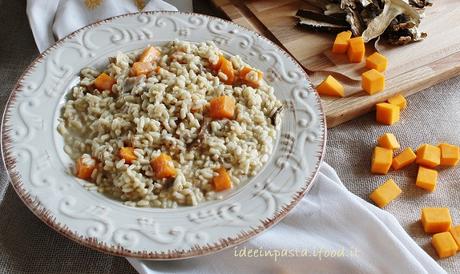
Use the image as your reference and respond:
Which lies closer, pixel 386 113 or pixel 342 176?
pixel 342 176

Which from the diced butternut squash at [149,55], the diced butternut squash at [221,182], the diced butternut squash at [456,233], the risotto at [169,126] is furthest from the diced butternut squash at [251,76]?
the diced butternut squash at [456,233]

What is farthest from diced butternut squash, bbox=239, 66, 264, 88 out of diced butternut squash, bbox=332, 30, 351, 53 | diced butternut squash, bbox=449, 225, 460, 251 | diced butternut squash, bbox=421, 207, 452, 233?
diced butternut squash, bbox=449, 225, 460, 251

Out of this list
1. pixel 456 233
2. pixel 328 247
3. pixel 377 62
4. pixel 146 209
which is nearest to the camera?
pixel 146 209

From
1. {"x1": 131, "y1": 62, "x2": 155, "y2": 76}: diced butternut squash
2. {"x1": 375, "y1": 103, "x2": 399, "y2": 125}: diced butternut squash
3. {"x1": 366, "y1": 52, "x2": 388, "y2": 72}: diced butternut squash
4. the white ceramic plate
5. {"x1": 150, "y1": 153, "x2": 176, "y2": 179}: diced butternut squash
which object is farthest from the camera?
{"x1": 366, "y1": 52, "x2": 388, "y2": 72}: diced butternut squash

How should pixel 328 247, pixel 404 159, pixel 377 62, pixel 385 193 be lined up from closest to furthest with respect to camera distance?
pixel 328 247 → pixel 385 193 → pixel 404 159 → pixel 377 62

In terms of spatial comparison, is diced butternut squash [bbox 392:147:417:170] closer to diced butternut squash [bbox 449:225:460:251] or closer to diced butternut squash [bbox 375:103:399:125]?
diced butternut squash [bbox 375:103:399:125]

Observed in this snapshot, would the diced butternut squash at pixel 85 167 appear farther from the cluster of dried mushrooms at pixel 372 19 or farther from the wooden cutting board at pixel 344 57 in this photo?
the cluster of dried mushrooms at pixel 372 19

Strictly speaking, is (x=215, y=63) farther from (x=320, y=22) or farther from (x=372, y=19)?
(x=372, y=19)

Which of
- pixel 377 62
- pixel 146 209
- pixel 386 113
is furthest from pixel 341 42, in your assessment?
pixel 146 209
